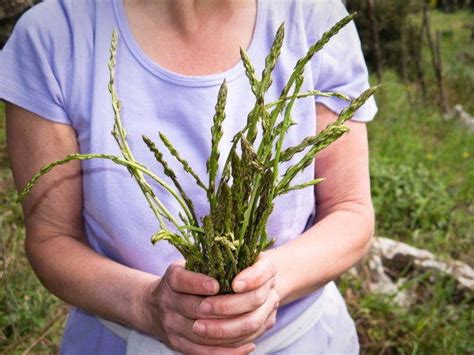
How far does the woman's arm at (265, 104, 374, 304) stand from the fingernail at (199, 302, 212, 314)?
10.0 inches

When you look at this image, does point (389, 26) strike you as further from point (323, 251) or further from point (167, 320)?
point (167, 320)

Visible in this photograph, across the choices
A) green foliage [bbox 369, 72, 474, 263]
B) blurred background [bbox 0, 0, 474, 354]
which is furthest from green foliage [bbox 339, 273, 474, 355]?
green foliage [bbox 369, 72, 474, 263]

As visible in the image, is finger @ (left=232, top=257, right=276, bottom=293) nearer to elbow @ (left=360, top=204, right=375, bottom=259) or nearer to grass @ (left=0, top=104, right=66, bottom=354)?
elbow @ (left=360, top=204, right=375, bottom=259)

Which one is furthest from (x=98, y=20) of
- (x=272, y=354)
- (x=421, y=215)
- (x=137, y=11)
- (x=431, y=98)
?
(x=431, y=98)

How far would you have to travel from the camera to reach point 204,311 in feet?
3.05

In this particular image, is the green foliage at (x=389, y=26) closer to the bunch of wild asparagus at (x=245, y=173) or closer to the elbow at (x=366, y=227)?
the elbow at (x=366, y=227)

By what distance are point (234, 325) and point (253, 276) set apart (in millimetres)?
96

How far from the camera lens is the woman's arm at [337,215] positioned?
1175 mm

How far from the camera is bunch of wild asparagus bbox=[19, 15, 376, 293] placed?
0.78 m

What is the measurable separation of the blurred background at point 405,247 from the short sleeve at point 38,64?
0.85m

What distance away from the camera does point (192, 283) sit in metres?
0.91

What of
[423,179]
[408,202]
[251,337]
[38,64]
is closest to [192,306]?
[251,337]

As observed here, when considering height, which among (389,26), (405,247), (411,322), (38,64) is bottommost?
(389,26)

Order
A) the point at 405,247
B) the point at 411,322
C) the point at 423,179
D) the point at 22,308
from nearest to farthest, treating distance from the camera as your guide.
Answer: the point at 22,308 → the point at 411,322 → the point at 405,247 → the point at 423,179
